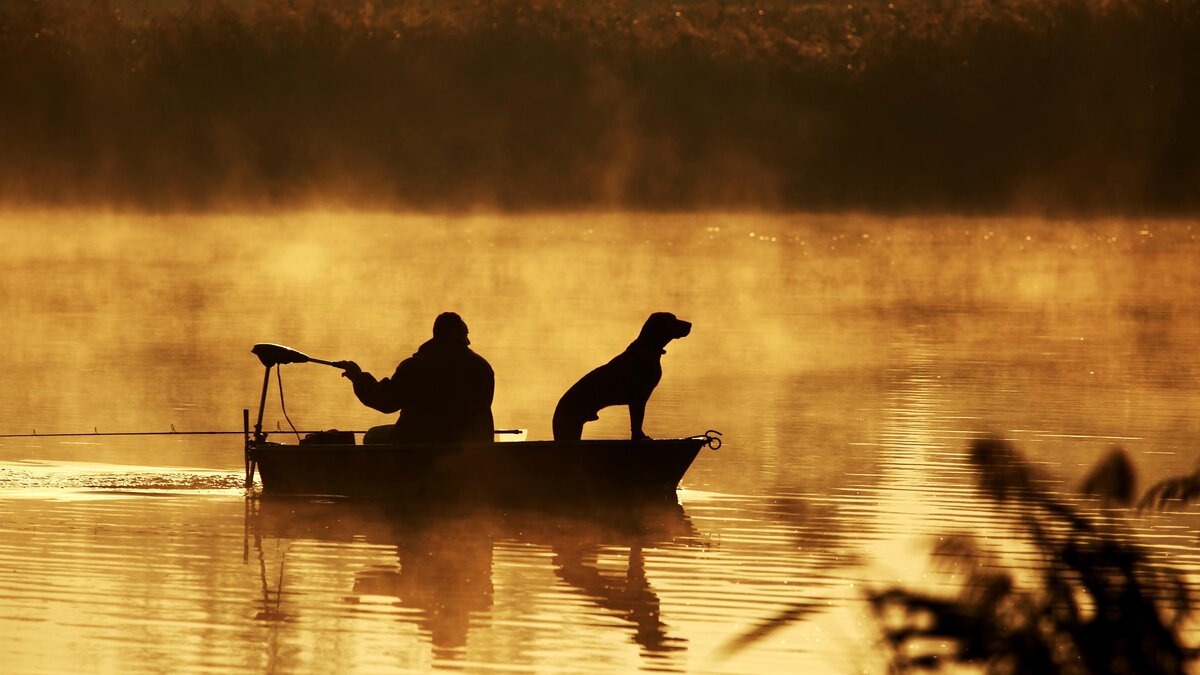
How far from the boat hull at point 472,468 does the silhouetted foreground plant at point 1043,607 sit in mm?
8955

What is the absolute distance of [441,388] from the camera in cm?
1184

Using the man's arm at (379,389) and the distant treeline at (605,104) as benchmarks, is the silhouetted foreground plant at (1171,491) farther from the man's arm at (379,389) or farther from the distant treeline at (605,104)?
the distant treeline at (605,104)

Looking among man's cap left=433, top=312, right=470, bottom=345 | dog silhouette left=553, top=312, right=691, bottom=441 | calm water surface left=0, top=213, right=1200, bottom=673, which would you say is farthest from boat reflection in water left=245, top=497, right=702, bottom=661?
man's cap left=433, top=312, right=470, bottom=345

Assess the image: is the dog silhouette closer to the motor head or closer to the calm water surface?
the calm water surface

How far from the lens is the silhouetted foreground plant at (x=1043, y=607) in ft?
8.93

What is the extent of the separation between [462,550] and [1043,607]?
26.5ft

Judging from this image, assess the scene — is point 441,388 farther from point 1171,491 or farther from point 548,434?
point 1171,491

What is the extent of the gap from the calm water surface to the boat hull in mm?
150

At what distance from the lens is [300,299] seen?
31.7 metres

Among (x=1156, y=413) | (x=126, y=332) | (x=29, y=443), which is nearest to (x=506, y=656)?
(x=29, y=443)

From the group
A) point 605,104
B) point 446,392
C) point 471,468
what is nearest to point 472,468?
point 471,468

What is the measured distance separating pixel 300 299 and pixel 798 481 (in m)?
19.0

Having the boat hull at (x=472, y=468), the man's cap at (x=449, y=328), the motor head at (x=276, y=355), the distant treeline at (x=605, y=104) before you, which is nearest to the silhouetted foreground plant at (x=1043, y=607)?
the boat hull at (x=472, y=468)

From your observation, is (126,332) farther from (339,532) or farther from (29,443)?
(339,532)
